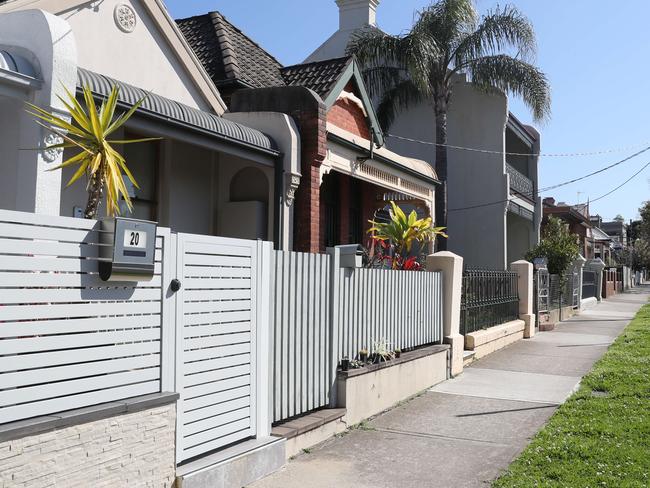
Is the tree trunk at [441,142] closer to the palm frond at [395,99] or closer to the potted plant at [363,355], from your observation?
the palm frond at [395,99]

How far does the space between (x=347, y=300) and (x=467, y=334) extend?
5732 mm

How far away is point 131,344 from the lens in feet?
15.4

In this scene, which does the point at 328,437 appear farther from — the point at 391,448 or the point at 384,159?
the point at 384,159

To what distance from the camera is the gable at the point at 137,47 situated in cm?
902

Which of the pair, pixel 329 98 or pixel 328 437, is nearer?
pixel 328 437

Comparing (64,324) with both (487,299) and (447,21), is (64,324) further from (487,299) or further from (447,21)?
(447,21)

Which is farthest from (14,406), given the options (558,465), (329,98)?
(329,98)

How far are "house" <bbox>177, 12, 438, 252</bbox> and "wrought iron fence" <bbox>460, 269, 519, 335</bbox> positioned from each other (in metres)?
2.35

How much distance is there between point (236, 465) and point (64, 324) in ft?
6.42

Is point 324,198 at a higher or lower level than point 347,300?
higher

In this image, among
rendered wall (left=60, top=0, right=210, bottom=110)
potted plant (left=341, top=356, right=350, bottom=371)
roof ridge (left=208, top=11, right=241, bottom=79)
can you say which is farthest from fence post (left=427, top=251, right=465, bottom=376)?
roof ridge (left=208, top=11, right=241, bottom=79)

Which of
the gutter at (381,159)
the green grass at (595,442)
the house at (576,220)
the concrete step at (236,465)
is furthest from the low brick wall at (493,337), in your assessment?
the house at (576,220)

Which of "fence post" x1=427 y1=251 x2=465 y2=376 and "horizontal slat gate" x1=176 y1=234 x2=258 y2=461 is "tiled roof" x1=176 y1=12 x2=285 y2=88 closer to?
"fence post" x1=427 y1=251 x2=465 y2=376

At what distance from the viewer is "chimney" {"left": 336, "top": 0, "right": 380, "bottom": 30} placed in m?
25.6
